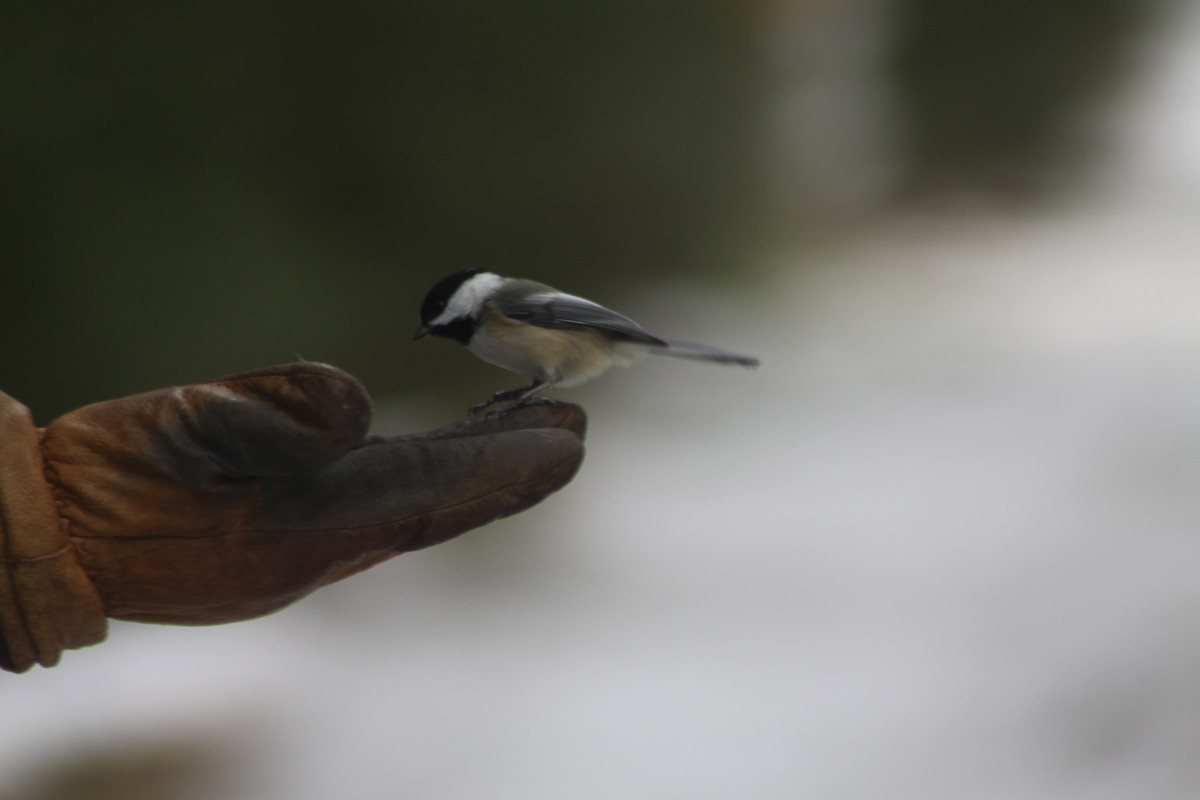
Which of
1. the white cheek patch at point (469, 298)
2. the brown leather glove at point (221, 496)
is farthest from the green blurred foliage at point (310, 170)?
the brown leather glove at point (221, 496)

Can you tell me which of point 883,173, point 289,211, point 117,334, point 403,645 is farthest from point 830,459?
point 883,173

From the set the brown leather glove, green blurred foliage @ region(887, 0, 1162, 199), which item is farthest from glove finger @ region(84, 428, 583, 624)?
green blurred foliage @ region(887, 0, 1162, 199)

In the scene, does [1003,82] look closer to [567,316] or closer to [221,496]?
[567,316]

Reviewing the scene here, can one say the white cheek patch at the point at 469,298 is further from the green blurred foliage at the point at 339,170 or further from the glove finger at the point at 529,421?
the green blurred foliage at the point at 339,170

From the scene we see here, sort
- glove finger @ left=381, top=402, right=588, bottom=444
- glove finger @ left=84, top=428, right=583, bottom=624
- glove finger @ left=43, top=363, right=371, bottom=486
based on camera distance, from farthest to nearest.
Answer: glove finger @ left=381, top=402, right=588, bottom=444 → glove finger @ left=84, top=428, right=583, bottom=624 → glove finger @ left=43, top=363, right=371, bottom=486

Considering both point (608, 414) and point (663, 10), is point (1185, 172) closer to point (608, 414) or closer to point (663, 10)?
point (663, 10)

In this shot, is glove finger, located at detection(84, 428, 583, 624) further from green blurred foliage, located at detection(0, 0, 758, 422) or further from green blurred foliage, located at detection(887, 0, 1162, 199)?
green blurred foliage, located at detection(887, 0, 1162, 199)

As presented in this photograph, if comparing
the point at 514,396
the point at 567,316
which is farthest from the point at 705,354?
the point at 514,396
